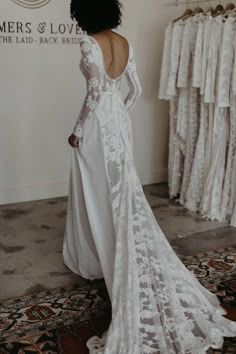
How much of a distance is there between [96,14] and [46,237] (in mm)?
1770

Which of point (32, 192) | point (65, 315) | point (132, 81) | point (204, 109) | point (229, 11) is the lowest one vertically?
point (65, 315)

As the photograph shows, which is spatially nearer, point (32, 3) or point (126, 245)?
point (126, 245)

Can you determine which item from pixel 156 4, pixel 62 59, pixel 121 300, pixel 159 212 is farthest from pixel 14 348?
pixel 156 4

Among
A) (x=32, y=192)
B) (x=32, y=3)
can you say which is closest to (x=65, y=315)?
(x=32, y=192)

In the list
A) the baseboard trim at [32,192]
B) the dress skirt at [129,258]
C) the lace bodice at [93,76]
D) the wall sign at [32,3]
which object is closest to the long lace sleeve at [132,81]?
the lace bodice at [93,76]

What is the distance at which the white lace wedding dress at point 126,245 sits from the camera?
86.6 inches

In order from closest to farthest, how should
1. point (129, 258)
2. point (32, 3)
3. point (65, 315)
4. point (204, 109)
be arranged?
point (129, 258), point (65, 315), point (204, 109), point (32, 3)

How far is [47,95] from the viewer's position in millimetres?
4367

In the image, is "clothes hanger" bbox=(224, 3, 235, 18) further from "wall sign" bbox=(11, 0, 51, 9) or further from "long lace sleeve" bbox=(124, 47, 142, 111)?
"wall sign" bbox=(11, 0, 51, 9)

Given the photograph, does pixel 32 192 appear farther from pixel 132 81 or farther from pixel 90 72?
pixel 90 72

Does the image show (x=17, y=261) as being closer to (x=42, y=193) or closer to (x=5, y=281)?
(x=5, y=281)

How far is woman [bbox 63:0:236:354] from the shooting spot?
86.8 inches

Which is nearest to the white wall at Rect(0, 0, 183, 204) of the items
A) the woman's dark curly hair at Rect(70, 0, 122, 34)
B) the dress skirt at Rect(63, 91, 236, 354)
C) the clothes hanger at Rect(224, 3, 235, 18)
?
the clothes hanger at Rect(224, 3, 235, 18)

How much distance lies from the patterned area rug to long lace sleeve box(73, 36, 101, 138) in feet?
3.24
